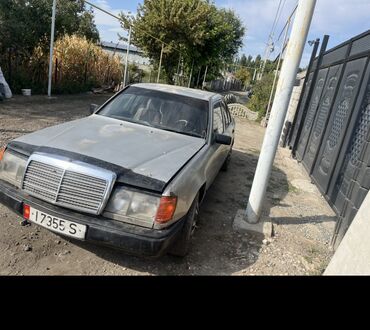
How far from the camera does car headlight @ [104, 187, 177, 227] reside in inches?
102

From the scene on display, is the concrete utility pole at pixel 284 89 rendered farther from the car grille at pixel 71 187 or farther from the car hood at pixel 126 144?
the car grille at pixel 71 187

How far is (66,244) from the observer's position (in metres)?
3.21

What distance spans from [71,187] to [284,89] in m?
2.65

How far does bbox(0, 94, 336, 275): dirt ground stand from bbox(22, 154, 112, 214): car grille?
23.4 inches

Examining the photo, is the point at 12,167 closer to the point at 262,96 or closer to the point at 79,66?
the point at 79,66

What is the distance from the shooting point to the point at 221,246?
3.72m

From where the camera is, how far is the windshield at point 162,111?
13.4 ft

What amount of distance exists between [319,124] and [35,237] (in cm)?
676

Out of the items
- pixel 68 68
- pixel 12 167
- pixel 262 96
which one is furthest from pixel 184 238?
pixel 262 96

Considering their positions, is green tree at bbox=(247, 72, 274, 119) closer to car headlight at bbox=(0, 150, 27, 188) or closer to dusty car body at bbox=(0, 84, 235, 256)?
dusty car body at bbox=(0, 84, 235, 256)

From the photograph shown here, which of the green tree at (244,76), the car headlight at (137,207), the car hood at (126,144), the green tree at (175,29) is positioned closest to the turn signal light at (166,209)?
the car headlight at (137,207)
